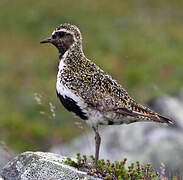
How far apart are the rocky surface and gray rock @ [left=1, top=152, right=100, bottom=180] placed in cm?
353

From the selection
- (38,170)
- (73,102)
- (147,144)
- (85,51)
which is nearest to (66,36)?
(73,102)

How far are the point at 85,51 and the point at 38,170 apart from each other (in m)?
14.0

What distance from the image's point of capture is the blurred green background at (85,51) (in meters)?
15.2

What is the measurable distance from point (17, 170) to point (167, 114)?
19.9 ft

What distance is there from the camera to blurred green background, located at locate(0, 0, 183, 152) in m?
15.2

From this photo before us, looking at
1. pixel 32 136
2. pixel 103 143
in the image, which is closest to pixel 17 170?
pixel 103 143

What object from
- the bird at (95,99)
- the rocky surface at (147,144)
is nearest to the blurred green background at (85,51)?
the rocky surface at (147,144)

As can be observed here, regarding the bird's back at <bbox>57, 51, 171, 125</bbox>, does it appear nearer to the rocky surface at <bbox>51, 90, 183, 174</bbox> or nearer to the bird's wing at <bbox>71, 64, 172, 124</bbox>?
the bird's wing at <bbox>71, 64, 172, 124</bbox>

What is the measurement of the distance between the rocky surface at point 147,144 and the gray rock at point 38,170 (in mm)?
3527

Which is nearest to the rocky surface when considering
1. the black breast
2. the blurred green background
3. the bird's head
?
the blurred green background

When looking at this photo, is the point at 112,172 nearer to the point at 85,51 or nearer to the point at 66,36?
the point at 66,36

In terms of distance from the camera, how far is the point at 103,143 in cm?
1148

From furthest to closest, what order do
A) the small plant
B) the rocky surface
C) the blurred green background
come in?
the blurred green background
the rocky surface
the small plant

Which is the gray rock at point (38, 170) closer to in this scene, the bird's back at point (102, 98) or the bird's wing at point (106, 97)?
the bird's back at point (102, 98)
